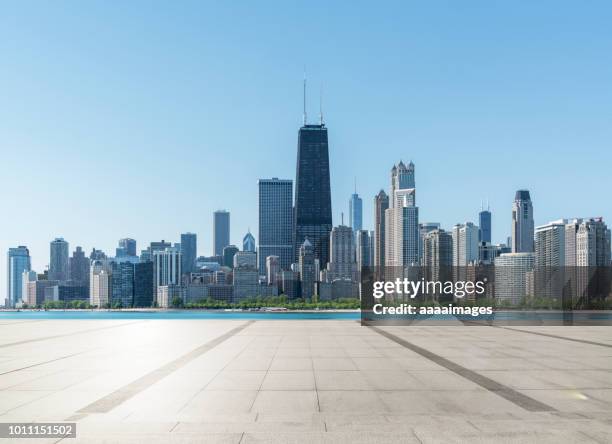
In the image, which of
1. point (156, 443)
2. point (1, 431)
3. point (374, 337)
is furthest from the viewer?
point (374, 337)

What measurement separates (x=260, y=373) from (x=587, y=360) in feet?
43.8

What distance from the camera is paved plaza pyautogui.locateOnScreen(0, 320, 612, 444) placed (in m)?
12.8

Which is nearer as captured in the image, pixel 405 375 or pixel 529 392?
pixel 529 392

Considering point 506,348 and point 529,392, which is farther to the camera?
point 506,348

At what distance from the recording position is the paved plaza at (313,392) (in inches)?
→ 506

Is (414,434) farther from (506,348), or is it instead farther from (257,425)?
(506,348)

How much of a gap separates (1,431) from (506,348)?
23.1 m

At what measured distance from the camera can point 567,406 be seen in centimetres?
1553

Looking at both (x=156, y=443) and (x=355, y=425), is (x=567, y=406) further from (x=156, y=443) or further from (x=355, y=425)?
(x=156, y=443)

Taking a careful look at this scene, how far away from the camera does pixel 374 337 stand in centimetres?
3716

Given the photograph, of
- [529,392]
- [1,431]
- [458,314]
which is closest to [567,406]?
[529,392]

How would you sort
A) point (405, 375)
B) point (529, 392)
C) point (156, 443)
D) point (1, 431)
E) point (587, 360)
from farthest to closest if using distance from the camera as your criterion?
point (587, 360) < point (405, 375) < point (529, 392) < point (1, 431) < point (156, 443)

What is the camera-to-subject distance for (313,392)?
57.4ft

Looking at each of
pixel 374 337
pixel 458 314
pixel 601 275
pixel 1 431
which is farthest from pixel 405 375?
pixel 601 275
